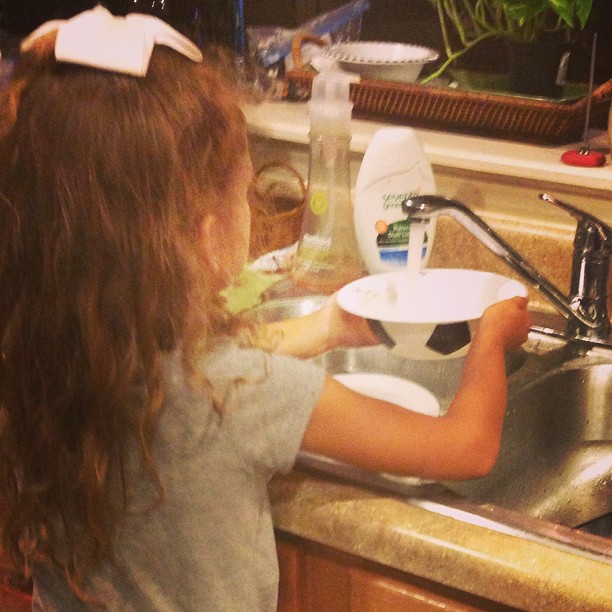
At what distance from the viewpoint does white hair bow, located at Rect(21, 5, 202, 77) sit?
1.92 ft

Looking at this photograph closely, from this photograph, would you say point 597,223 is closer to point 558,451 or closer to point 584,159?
point 584,159

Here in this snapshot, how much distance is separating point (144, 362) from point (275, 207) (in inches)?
25.8

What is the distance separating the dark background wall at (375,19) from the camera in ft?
3.87

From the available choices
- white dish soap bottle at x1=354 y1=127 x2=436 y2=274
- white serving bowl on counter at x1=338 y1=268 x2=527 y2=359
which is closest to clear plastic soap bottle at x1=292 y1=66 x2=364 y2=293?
white dish soap bottle at x1=354 y1=127 x2=436 y2=274

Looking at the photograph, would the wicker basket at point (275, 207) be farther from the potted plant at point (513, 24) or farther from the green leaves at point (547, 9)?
the green leaves at point (547, 9)

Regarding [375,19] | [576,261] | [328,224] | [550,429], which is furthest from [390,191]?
[375,19]

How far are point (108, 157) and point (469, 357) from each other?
1.34ft

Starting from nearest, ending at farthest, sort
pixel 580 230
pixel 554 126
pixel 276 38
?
pixel 580 230, pixel 554 126, pixel 276 38

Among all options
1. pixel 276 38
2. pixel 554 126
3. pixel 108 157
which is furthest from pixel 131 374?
pixel 276 38

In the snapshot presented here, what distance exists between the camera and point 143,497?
0.65 metres

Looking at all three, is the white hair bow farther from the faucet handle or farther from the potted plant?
the potted plant

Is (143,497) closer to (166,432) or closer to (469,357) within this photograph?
(166,432)

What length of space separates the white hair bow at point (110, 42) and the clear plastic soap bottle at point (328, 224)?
1.51ft

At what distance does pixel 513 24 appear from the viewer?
1129 millimetres
